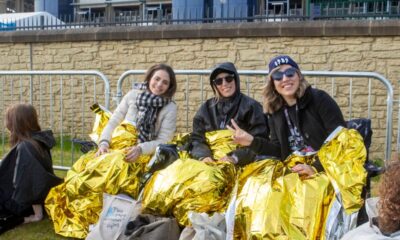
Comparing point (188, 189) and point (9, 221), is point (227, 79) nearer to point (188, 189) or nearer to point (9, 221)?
point (188, 189)

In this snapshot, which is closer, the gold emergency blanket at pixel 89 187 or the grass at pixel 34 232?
the gold emergency blanket at pixel 89 187

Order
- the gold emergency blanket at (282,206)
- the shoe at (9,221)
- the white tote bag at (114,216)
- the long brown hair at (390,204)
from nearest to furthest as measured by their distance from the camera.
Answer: the long brown hair at (390,204)
the gold emergency blanket at (282,206)
the white tote bag at (114,216)
the shoe at (9,221)

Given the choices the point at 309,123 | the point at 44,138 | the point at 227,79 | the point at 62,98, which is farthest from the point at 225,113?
the point at 62,98

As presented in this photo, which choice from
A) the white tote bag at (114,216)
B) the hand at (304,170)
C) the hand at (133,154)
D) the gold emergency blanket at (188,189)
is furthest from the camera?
the hand at (133,154)

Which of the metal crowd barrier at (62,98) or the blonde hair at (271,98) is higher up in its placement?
the blonde hair at (271,98)

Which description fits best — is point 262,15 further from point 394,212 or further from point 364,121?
point 394,212

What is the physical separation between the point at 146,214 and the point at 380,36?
17.0ft

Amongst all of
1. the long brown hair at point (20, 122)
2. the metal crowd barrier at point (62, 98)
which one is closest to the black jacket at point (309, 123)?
the long brown hair at point (20, 122)

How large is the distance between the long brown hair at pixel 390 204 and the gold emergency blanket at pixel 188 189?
1408 mm

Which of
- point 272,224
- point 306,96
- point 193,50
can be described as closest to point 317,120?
point 306,96

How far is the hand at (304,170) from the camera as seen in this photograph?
3.24 m

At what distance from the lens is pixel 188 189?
3.41 metres

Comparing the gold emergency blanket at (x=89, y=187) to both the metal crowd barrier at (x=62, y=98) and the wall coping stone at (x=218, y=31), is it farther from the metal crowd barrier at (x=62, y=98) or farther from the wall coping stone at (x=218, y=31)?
the wall coping stone at (x=218, y=31)

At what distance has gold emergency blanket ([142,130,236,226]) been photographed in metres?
3.38
